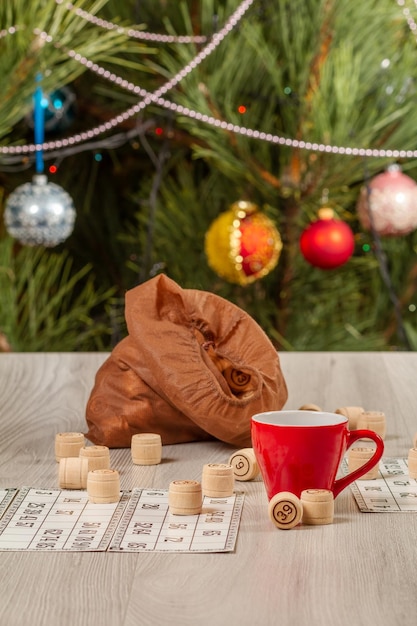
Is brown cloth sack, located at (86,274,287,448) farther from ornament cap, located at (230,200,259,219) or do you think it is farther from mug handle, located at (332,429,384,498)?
ornament cap, located at (230,200,259,219)

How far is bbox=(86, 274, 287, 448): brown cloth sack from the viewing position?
0.73 meters

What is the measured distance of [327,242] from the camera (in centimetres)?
156

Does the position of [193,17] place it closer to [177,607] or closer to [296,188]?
[296,188]

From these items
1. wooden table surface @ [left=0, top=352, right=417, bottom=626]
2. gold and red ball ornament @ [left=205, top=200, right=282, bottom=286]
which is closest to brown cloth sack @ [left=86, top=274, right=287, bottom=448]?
wooden table surface @ [left=0, top=352, right=417, bottom=626]

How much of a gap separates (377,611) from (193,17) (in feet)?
4.80

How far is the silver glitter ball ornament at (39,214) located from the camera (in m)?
1.56

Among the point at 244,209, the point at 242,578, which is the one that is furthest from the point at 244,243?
the point at 242,578

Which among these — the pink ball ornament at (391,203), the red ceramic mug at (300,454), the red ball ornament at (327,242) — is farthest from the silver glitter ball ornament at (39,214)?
the red ceramic mug at (300,454)

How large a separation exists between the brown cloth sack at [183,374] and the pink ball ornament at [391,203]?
863 mm

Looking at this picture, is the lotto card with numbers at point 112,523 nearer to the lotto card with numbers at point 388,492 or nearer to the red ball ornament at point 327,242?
the lotto card with numbers at point 388,492

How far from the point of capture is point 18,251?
2027 millimetres

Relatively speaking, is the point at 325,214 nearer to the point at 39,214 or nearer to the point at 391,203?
the point at 391,203

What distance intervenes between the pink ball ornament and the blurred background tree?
0.02 m

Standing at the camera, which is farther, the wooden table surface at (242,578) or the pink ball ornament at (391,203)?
the pink ball ornament at (391,203)
